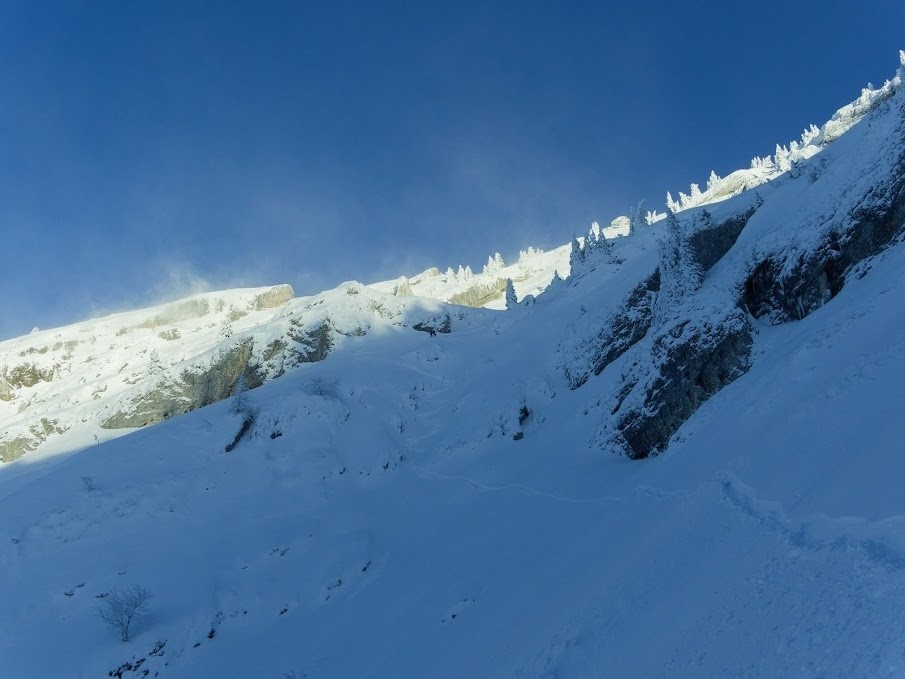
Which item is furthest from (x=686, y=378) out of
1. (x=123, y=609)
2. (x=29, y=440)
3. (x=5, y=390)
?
(x=5, y=390)

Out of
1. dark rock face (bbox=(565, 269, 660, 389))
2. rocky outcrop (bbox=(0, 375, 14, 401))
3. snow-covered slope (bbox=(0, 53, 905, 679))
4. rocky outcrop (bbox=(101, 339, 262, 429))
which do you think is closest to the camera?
snow-covered slope (bbox=(0, 53, 905, 679))

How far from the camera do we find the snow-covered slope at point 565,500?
7.40 m

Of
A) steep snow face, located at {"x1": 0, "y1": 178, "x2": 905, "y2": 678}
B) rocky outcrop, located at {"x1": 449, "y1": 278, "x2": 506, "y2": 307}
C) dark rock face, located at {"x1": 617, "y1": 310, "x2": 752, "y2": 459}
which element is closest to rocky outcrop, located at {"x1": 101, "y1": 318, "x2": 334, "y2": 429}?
steep snow face, located at {"x1": 0, "y1": 178, "x2": 905, "y2": 678}

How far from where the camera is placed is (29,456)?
47656mm

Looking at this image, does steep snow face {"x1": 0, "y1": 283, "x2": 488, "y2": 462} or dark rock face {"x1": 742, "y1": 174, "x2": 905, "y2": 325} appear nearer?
dark rock face {"x1": 742, "y1": 174, "x2": 905, "y2": 325}

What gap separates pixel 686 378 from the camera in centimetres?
2028

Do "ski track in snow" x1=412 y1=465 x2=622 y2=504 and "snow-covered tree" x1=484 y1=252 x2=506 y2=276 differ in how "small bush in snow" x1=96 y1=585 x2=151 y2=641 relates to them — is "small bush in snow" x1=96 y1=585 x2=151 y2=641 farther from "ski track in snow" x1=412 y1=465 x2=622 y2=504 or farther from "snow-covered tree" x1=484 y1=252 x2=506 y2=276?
"snow-covered tree" x1=484 y1=252 x2=506 y2=276

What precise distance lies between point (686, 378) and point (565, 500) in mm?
7544

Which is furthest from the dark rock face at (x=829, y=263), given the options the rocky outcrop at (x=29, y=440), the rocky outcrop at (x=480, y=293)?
the rocky outcrop at (x=480, y=293)

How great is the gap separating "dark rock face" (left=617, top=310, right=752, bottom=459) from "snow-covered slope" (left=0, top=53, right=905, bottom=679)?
0.11 m

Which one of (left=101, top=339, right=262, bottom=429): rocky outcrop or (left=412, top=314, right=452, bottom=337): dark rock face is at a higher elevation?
(left=101, top=339, right=262, bottom=429): rocky outcrop

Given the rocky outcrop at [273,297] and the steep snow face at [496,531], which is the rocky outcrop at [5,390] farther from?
the steep snow face at [496,531]

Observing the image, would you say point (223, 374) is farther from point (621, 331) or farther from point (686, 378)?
point (686, 378)

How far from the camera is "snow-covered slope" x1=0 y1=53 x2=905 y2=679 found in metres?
7.40
